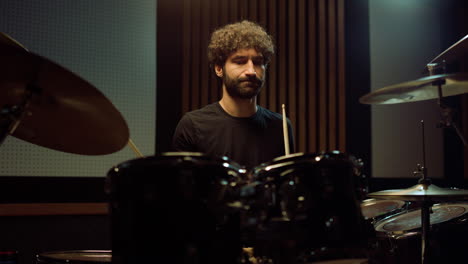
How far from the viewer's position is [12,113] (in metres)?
1.41

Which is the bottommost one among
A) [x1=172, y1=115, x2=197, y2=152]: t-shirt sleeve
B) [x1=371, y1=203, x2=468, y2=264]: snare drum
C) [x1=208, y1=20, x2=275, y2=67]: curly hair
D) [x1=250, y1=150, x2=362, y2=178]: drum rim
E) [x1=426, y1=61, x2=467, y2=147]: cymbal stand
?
[x1=371, y1=203, x2=468, y2=264]: snare drum

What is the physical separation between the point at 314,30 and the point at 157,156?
2690mm

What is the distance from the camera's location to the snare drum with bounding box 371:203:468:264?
2402mm

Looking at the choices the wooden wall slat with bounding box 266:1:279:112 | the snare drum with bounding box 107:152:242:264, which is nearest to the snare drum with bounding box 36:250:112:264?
the snare drum with bounding box 107:152:242:264

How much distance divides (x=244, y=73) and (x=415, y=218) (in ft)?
4.16

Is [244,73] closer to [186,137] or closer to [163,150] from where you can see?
[186,137]

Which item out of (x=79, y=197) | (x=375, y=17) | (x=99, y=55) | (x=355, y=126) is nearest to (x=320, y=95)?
(x=355, y=126)

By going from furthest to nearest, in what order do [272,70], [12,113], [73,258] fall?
[272,70] → [73,258] → [12,113]

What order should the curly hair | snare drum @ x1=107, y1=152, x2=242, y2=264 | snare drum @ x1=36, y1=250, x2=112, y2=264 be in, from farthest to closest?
the curly hair < snare drum @ x1=36, y1=250, x2=112, y2=264 < snare drum @ x1=107, y1=152, x2=242, y2=264

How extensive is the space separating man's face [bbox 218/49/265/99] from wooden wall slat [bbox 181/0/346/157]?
1.03m

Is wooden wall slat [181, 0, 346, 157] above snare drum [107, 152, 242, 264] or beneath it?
above

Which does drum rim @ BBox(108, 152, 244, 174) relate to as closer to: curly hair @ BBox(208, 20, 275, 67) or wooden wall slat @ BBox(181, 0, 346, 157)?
curly hair @ BBox(208, 20, 275, 67)

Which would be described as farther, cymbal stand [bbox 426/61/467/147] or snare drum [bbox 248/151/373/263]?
cymbal stand [bbox 426/61/467/147]

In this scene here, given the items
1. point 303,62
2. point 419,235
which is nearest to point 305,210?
point 419,235
